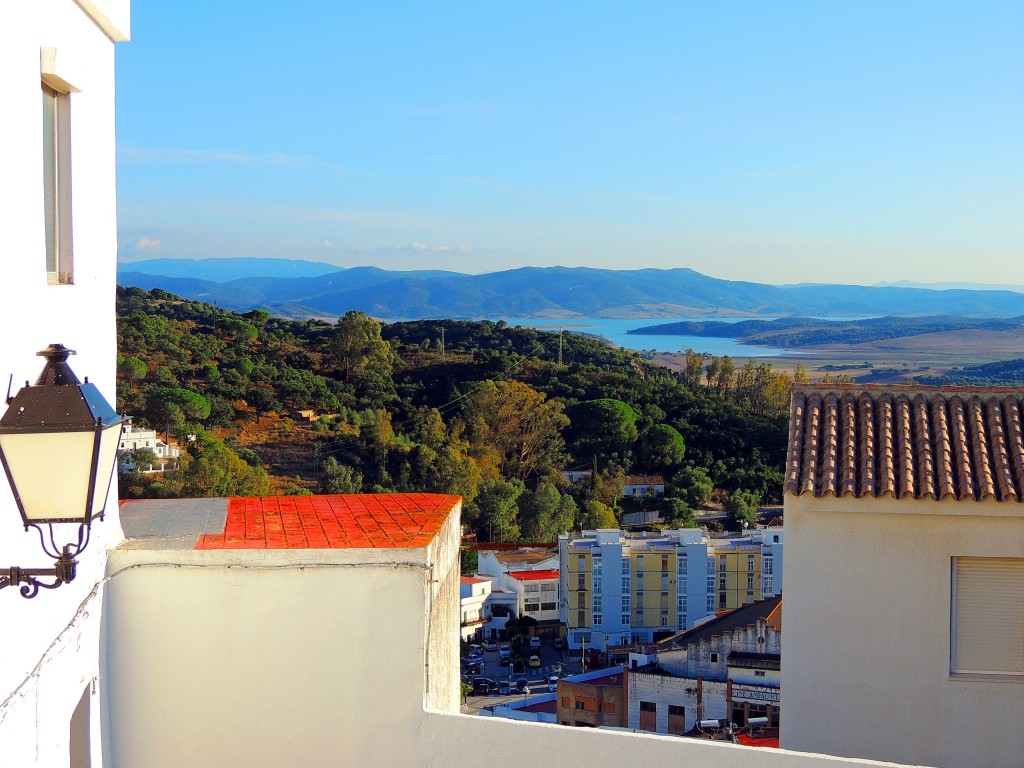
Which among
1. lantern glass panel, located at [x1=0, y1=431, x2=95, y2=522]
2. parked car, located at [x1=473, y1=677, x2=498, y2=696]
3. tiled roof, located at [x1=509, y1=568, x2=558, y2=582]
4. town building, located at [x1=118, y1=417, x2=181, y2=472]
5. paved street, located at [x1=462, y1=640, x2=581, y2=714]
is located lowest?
paved street, located at [x1=462, y1=640, x2=581, y2=714]

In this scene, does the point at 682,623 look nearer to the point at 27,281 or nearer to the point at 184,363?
the point at 184,363

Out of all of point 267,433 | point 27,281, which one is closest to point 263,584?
point 27,281

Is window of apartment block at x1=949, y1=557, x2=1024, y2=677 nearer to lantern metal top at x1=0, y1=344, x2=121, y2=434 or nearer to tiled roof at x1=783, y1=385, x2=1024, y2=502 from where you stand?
tiled roof at x1=783, y1=385, x2=1024, y2=502

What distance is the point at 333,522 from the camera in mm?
4109

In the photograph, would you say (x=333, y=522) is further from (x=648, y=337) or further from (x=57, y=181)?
(x=648, y=337)

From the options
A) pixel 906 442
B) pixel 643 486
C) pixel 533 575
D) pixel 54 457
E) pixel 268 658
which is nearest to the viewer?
pixel 54 457

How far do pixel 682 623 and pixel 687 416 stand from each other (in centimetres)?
1535

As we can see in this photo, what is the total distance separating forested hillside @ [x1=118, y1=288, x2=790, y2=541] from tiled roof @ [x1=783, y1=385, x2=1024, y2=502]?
24.4m

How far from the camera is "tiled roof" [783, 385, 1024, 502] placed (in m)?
5.24

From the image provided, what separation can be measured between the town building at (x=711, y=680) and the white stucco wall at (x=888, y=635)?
16191 millimetres

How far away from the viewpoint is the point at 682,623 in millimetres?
34594

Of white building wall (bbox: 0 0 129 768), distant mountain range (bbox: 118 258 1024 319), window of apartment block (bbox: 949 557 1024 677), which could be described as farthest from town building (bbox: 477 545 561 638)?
distant mountain range (bbox: 118 258 1024 319)

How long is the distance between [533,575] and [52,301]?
102 ft

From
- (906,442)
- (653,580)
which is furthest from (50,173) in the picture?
(653,580)
